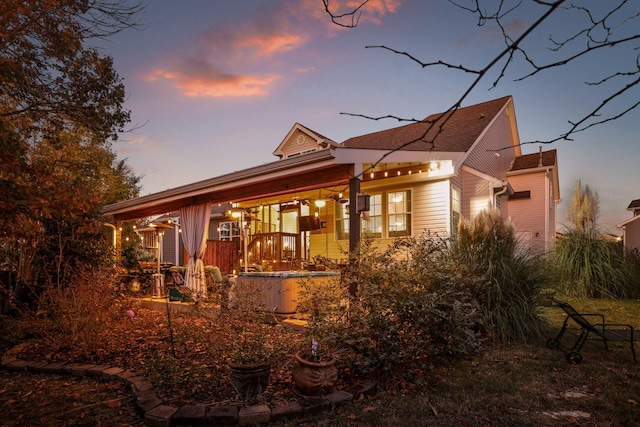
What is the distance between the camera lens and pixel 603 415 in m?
3.29

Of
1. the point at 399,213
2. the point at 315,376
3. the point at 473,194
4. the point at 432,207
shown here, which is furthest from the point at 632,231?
the point at 315,376

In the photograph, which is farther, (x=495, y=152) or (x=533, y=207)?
(x=533, y=207)

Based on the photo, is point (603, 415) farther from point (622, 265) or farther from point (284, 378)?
point (622, 265)

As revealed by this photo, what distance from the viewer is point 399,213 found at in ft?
34.3

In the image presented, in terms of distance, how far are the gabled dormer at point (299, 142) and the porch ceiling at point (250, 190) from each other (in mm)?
4856

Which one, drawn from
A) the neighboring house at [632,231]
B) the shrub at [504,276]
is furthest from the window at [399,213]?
the neighboring house at [632,231]

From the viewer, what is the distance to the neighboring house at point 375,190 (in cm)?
734

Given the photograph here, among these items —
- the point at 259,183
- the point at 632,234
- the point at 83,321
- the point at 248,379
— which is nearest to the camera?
the point at 248,379

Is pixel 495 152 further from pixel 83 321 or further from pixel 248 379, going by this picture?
pixel 83 321

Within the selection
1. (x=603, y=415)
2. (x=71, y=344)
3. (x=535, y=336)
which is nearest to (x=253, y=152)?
(x=71, y=344)

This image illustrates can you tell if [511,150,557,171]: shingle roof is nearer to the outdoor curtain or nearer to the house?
the house

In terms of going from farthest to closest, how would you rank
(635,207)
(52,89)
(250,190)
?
(635,207) → (250,190) → (52,89)

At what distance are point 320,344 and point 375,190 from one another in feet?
23.6

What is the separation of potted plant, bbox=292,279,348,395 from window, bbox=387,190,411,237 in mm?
5374
